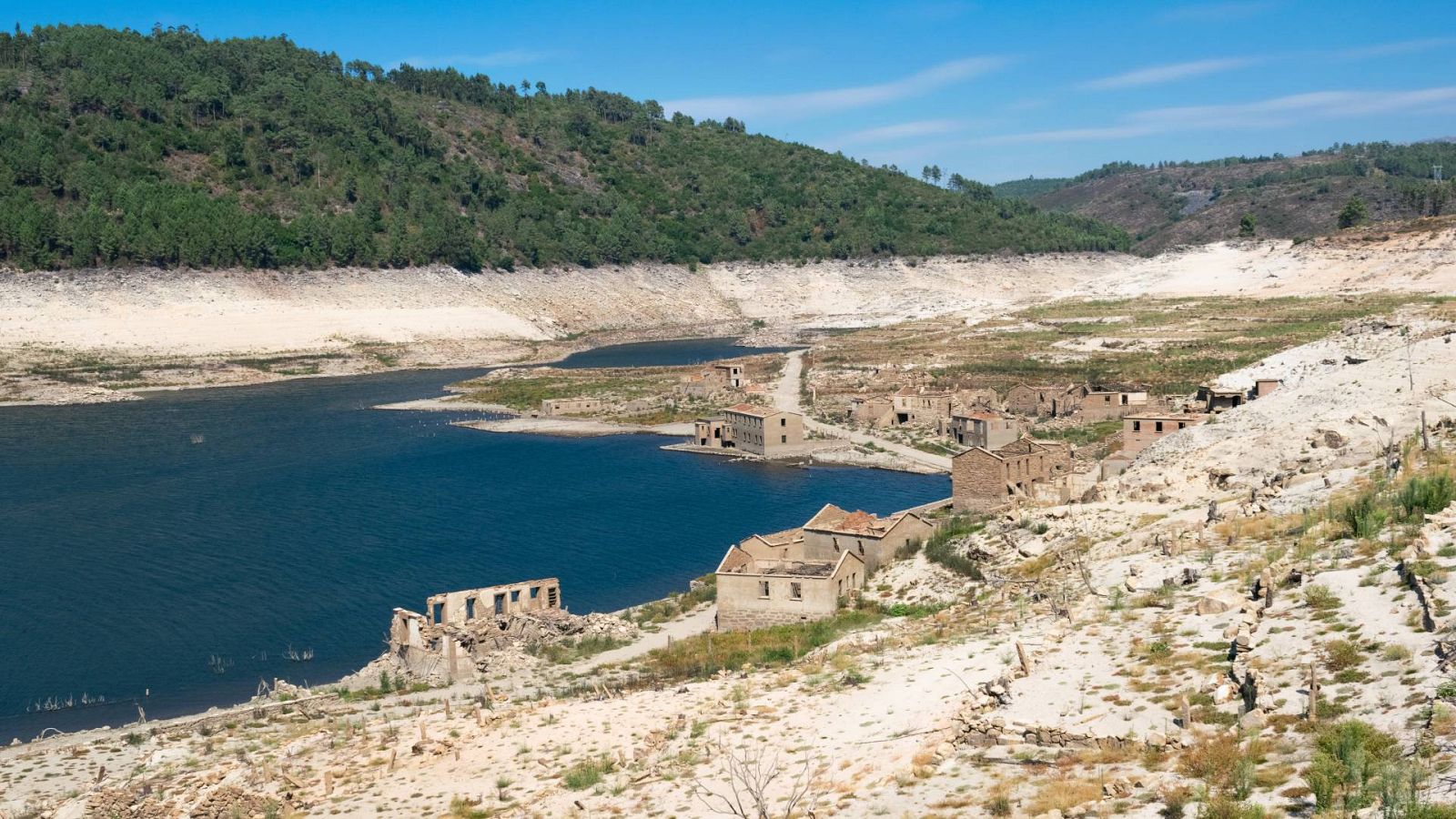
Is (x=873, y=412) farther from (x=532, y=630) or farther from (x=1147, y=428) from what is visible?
(x=532, y=630)

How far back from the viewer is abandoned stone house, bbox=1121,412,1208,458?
5966 cm

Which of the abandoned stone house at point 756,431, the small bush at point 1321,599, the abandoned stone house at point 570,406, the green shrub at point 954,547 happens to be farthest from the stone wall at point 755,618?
the abandoned stone house at point 570,406

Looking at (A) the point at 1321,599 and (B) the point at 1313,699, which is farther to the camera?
(A) the point at 1321,599

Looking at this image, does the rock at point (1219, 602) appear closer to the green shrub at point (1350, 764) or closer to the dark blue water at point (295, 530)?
the green shrub at point (1350, 764)

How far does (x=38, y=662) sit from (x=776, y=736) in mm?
33829

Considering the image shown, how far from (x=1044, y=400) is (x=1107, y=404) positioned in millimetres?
5529

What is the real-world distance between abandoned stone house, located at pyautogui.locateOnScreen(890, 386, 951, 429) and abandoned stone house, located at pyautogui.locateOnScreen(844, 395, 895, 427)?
337 mm

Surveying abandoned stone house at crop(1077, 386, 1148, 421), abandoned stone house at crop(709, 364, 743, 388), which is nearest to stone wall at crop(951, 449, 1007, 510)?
abandoned stone house at crop(1077, 386, 1148, 421)

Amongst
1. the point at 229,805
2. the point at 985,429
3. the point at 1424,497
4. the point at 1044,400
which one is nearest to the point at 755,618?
the point at 229,805

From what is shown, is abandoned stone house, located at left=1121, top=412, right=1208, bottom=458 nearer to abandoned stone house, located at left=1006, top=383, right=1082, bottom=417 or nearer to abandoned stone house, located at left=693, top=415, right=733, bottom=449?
abandoned stone house, located at left=1006, top=383, right=1082, bottom=417

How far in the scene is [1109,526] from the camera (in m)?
35.7

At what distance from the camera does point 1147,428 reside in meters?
61.0

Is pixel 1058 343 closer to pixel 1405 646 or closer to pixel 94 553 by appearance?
pixel 94 553

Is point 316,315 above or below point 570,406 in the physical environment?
above
